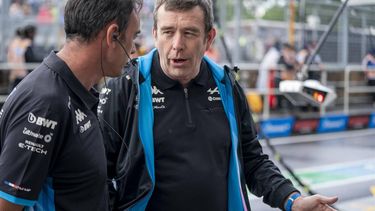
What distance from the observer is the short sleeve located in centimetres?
196

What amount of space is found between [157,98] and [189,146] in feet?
0.94

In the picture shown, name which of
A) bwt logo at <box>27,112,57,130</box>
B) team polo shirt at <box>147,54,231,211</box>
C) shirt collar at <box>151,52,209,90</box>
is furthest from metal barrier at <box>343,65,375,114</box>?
bwt logo at <box>27,112,57,130</box>

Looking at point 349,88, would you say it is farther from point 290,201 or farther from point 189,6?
point 189,6

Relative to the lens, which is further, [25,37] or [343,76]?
[343,76]

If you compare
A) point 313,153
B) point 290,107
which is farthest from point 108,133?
point 290,107

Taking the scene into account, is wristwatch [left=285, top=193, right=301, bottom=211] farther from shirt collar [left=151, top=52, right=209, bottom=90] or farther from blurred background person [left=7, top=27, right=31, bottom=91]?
blurred background person [left=7, top=27, right=31, bottom=91]

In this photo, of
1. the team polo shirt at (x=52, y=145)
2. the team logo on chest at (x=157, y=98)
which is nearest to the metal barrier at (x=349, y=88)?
the team logo on chest at (x=157, y=98)

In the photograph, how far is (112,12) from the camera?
220cm

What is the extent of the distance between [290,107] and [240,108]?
40.0ft

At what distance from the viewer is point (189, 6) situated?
2.87 metres

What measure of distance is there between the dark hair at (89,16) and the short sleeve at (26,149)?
33 cm

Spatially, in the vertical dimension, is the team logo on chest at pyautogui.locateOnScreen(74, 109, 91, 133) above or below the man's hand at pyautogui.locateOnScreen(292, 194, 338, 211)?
above

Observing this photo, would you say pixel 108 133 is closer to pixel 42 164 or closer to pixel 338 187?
pixel 42 164

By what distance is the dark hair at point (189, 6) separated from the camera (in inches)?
112
